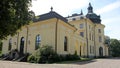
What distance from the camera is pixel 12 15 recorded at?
9.86 m

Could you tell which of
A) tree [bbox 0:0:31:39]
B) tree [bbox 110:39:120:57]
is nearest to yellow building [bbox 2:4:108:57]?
tree [bbox 0:0:31:39]

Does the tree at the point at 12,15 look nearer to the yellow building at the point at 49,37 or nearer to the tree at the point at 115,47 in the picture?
the yellow building at the point at 49,37

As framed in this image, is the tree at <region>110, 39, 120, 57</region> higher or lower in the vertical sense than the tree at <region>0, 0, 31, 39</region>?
lower

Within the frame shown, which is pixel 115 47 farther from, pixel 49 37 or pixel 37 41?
pixel 49 37

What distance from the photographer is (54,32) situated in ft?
82.2

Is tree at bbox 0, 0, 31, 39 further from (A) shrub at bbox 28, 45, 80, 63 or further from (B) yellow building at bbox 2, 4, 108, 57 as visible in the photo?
(A) shrub at bbox 28, 45, 80, 63

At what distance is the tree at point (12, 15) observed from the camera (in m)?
9.66

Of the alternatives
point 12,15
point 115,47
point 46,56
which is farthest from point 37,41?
point 115,47

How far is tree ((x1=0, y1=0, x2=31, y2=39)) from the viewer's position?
966 cm

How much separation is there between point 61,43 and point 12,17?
651 inches

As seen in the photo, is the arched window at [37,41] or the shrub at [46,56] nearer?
the shrub at [46,56]

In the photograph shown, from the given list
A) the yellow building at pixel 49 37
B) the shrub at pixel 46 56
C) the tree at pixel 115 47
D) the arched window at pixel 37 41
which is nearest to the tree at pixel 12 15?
the yellow building at pixel 49 37

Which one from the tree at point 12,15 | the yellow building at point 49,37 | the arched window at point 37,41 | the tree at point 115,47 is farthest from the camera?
the tree at point 115,47

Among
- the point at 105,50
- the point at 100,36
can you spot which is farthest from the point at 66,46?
the point at 105,50
